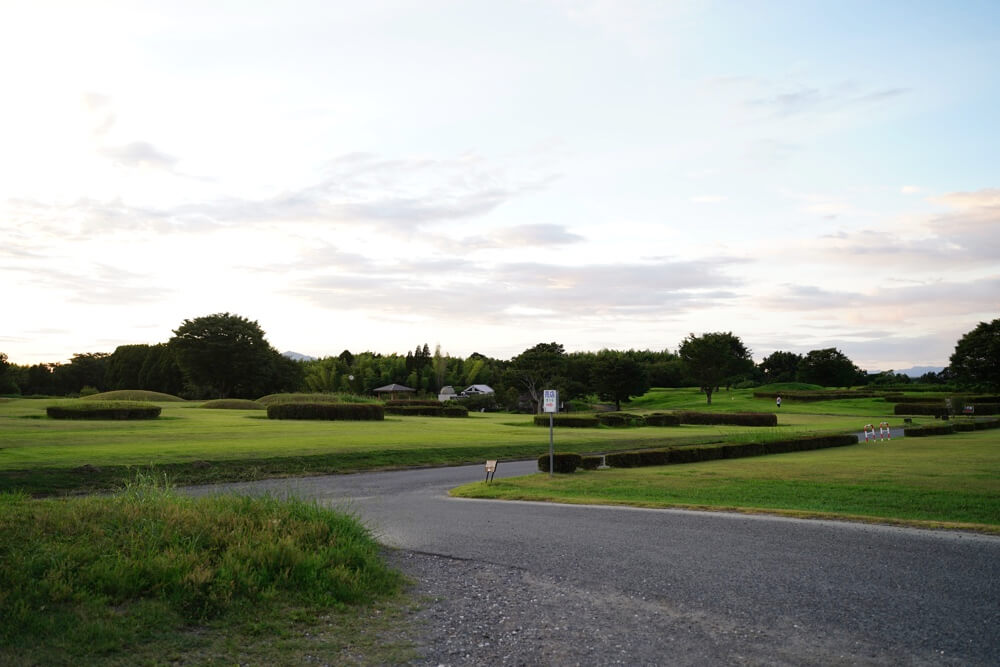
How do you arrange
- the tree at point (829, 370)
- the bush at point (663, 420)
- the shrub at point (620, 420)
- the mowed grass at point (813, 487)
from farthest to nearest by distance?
the tree at point (829, 370), the bush at point (663, 420), the shrub at point (620, 420), the mowed grass at point (813, 487)

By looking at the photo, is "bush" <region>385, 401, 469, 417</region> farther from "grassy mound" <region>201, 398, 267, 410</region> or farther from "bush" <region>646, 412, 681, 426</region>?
"bush" <region>646, 412, 681, 426</region>

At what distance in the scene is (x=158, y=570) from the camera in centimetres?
650

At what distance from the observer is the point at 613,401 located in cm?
8100

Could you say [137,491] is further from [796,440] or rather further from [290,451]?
[796,440]

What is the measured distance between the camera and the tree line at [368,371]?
7350 centimetres

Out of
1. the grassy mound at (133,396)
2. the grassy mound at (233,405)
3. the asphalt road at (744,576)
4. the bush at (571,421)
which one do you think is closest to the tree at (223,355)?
the grassy mound at (133,396)

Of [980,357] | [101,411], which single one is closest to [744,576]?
[101,411]

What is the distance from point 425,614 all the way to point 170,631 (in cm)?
202

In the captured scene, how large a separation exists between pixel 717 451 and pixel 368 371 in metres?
76.1

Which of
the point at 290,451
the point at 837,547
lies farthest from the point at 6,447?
the point at 837,547

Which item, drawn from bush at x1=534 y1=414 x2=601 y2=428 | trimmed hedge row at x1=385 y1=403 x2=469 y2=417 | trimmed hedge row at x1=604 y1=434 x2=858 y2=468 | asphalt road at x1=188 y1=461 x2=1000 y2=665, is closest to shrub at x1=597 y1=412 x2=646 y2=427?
bush at x1=534 y1=414 x2=601 y2=428

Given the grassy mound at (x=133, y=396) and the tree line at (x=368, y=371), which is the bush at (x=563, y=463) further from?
the tree line at (x=368, y=371)

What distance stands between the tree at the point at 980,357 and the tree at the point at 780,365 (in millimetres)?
32072

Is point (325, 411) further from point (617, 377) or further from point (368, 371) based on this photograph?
point (368, 371)
